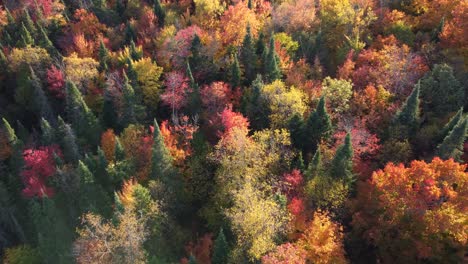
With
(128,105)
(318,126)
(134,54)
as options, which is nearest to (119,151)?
(128,105)

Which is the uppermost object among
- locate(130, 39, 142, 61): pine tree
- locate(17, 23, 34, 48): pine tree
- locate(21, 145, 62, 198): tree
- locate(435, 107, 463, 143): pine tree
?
locate(17, 23, 34, 48): pine tree

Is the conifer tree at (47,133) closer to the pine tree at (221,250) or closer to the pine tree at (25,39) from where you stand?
the pine tree at (25,39)

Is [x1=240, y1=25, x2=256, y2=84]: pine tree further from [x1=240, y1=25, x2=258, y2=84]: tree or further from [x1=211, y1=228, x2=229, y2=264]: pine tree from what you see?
[x1=211, y1=228, x2=229, y2=264]: pine tree

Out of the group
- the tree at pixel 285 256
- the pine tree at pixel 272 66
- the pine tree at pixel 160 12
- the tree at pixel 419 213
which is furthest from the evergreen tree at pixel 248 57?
the tree at pixel 285 256

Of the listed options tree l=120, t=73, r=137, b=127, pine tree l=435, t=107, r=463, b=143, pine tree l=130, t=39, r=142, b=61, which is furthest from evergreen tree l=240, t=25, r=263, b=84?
pine tree l=435, t=107, r=463, b=143

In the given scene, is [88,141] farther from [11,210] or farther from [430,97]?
[430,97]

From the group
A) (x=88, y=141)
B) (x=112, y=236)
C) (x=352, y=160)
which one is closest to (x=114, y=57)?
(x=88, y=141)
